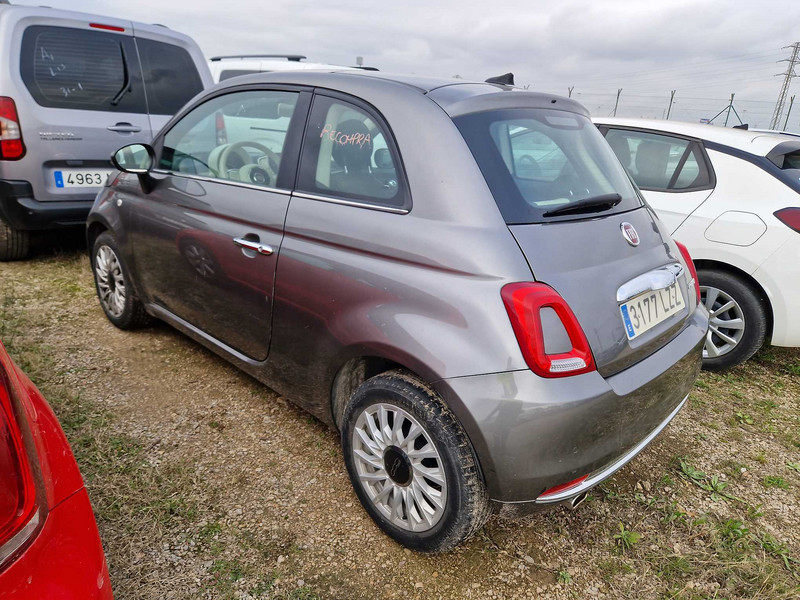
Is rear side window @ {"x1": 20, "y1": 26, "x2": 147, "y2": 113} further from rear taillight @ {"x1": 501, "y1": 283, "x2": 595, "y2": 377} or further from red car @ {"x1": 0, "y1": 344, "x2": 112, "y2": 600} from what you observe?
rear taillight @ {"x1": 501, "y1": 283, "x2": 595, "y2": 377}

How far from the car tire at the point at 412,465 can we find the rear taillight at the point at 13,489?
108cm

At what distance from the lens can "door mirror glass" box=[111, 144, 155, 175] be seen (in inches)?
119

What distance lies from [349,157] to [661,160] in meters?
2.74

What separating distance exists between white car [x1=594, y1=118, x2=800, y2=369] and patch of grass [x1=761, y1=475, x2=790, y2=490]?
3.69ft

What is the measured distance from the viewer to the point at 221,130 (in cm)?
280

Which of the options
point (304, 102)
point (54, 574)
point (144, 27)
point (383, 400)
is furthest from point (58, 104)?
point (54, 574)

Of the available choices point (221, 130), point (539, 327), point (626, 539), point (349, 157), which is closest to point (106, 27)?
point (221, 130)

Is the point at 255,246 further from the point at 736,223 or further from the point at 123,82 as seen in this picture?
the point at 123,82

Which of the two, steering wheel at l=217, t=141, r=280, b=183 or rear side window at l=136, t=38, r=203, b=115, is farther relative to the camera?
rear side window at l=136, t=38, r=203, b=115

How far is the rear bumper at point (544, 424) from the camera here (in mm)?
1642

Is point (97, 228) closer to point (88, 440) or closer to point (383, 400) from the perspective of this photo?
point (88, 440)

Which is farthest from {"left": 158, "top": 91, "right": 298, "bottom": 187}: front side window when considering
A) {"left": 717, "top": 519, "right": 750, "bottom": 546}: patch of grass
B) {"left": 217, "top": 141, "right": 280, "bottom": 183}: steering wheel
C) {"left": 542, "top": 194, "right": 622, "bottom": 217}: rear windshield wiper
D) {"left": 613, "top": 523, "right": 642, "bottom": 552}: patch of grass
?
{"left": 717, "top": 519, "right": 750, "bottom": 546}: patch of grass

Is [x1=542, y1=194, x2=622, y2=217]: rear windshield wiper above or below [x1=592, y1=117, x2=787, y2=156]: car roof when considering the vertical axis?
below

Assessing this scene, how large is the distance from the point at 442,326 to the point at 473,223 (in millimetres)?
349
